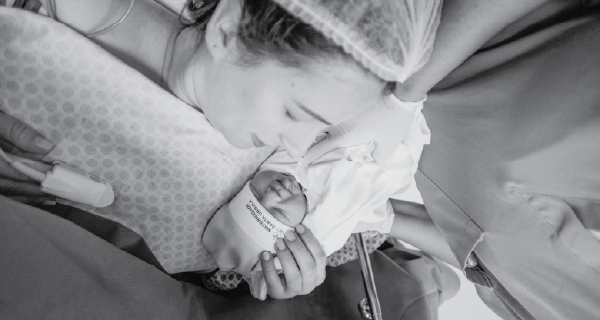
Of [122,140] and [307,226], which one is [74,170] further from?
[307,226]

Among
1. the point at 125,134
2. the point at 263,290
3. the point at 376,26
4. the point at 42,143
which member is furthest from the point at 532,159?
the point at 42,143

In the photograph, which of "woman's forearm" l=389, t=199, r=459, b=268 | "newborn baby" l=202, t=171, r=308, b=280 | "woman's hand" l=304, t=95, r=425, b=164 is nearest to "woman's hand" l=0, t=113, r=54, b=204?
"newborn baby" l=202, t=171, r=308, b=280

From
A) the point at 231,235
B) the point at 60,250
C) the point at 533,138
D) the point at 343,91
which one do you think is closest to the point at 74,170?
the point at 60,250

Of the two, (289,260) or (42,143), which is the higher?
(42,143)

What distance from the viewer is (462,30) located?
731mm

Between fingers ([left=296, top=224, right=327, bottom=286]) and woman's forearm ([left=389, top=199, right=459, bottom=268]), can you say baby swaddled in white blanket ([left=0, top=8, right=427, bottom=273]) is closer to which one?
fingers ([left=296, top=224, right=327, bottom=286])

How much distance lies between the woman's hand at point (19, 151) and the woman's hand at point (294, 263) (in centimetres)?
46

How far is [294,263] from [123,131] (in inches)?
17.8

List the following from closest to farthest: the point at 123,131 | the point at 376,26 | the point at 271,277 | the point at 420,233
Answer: the point at 376,26, the point at 123,131, the point at 271,277, the point at 420,233

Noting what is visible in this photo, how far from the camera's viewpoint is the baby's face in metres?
0.93

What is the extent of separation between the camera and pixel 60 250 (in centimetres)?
57

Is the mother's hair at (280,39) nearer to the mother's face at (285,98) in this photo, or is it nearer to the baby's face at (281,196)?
the mother's face at (285,98)

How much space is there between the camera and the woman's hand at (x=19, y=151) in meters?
0.67

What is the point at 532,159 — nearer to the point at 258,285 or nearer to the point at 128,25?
the point at 258,285
